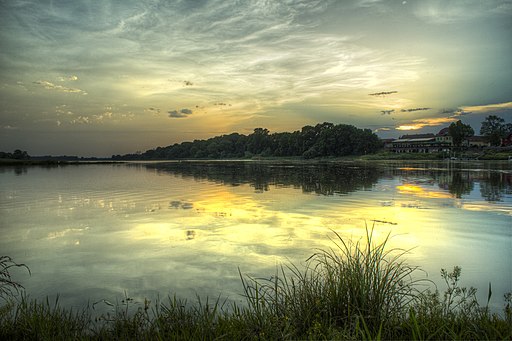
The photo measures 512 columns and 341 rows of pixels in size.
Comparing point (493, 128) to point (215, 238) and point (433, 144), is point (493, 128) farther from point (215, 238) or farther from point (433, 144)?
point (215, 238)

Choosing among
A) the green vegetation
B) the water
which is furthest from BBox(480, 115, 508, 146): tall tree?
the water

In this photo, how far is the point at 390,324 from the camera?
15.7ft

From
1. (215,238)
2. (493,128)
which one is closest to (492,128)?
(493,128)

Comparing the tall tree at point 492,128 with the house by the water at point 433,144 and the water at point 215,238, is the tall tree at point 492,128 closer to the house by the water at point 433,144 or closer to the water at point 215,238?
the house by the water at point 433,144

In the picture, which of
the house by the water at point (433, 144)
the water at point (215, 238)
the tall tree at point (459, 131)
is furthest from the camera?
the house by the water at point (433, 144)

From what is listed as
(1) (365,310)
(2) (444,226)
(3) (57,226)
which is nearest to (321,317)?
(1) (365,310)

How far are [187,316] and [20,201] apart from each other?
2116 centimetres

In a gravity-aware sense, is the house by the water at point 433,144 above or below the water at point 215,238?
above

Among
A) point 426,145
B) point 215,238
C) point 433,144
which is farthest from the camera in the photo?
point 426,145

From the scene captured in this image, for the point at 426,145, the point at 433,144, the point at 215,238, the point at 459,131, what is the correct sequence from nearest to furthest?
the point at 215,238, the point at 459,131, the point at 433,144, the point at 426,145

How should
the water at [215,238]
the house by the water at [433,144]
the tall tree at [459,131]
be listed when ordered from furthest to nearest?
the house by the water at [433,144]
the tall tree at [459,131]
the water at [215,238]

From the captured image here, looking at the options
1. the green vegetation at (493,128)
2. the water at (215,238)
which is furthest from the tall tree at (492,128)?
the water at (215,238)

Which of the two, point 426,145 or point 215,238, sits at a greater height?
point 426,145

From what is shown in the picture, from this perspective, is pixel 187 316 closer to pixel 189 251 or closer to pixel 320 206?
pixel 189 251
